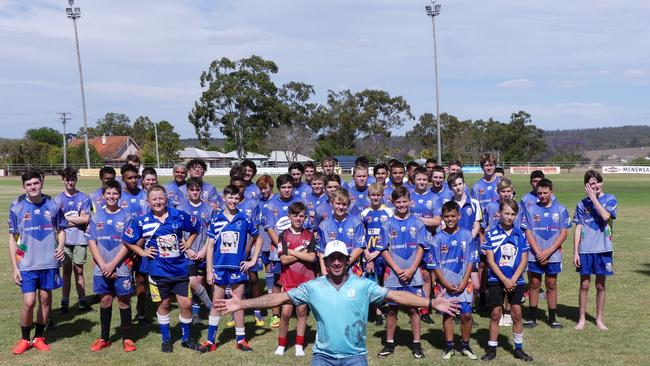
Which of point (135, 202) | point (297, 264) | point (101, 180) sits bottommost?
point (297, 264)

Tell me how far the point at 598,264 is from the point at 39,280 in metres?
7.10

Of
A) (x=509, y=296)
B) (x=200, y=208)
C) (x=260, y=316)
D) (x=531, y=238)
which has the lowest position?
(x=260, y=316)

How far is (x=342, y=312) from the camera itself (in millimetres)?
4039

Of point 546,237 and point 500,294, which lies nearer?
point 500,294

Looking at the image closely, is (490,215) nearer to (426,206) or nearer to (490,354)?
(426,206)

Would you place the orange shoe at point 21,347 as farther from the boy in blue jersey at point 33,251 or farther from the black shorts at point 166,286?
the black shorts at point 166,286

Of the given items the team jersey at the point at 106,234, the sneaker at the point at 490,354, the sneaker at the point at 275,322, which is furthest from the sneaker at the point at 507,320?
A: the team jersey at the point at 106,234

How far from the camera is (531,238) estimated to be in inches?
291

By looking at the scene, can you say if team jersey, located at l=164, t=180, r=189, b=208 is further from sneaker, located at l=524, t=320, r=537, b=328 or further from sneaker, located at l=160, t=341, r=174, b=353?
sneaker, located at l=524, t=320, r=537, b=328

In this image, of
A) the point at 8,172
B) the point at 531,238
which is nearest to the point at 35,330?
the point at 531,238

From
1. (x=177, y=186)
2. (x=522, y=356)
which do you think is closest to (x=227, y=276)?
(x=177, y=186)

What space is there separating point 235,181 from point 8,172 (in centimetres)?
7260

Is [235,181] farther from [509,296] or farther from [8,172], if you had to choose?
[8,172]

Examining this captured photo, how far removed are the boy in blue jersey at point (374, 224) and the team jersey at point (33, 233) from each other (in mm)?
3841
